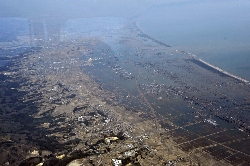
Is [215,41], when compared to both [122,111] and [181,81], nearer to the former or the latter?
[181,81]

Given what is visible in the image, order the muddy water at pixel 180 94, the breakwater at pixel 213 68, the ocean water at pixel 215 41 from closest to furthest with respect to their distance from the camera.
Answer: the muddy water at pixel 180 94 < the breakwater at pixel 213 68 < the ocean water at pixel 215 41

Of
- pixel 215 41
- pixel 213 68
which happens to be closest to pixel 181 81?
pixel 213 68

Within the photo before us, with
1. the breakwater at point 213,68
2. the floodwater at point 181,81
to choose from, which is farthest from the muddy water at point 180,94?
the breakwater at point 213,68

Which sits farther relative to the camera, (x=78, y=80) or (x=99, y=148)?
(x=78, y=80)

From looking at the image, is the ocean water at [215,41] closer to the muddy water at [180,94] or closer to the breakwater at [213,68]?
the breakwater at [213,68]

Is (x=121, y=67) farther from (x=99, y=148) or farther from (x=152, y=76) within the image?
(x=99, y=148)

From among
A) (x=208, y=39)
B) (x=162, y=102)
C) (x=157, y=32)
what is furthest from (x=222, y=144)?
(x=157, y=32)

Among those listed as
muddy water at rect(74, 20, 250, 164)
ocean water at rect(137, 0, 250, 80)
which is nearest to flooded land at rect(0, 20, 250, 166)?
muddy water at rect(74, 20, 250, 164)

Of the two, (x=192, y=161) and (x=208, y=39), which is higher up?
(x=208, y=39)
